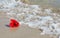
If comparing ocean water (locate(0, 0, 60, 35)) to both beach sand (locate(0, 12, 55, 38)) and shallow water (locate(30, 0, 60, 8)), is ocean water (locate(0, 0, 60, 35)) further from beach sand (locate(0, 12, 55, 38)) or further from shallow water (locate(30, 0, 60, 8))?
shallow water (locate(30, 0, 60, 8))

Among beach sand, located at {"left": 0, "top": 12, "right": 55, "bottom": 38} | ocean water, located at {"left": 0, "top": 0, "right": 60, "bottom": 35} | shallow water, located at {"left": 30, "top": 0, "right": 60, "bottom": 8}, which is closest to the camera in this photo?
beach sand, located at {"left": 0, "top": 12, "right": 55, "bottom": 38}

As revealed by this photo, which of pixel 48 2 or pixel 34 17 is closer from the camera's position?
pixel 34 17

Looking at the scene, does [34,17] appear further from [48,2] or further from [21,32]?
[48,2]

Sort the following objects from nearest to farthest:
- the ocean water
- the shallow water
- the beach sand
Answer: the beach sand
the ocean water
the shallow water

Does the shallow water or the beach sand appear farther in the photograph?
the shallow water

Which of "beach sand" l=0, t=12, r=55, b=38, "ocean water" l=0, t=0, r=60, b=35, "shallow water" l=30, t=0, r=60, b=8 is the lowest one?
"beach sand" l=0, t=12, r=55, b=38

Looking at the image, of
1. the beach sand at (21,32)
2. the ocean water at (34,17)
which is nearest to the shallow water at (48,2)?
the ocean water at (34,17)

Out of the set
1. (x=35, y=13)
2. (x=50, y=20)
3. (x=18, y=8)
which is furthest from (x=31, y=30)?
(x=18, y=8)

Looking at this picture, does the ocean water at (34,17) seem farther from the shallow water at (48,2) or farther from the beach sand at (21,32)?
the shallow water at (48,2)

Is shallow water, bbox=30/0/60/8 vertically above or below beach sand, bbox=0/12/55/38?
above

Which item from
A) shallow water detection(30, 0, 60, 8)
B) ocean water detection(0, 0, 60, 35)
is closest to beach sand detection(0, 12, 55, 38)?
ocean water detection(0, 0, 60, 35)

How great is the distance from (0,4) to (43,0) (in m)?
2.68

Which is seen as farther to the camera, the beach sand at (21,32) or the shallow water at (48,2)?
the shallow water at (48,2)

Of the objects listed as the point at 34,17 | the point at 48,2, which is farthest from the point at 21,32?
the point at 48,2
